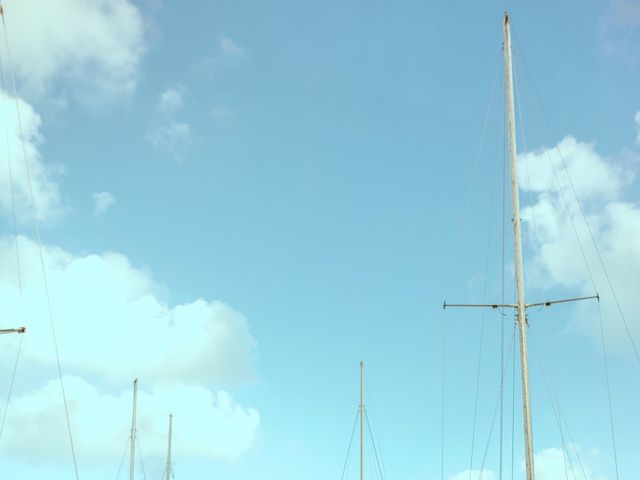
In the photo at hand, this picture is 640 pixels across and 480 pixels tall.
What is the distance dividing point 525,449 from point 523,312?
6154 millimetres

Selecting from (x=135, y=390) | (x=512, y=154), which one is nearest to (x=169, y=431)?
(x=135, y=390)

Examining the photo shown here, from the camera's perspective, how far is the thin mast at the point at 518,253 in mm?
35453

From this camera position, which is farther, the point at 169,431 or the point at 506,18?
the point at 169,431

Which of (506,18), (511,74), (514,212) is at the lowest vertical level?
(514,212)

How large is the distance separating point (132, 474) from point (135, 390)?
9160 millimetres

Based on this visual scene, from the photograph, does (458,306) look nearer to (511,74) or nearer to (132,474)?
(511,74)

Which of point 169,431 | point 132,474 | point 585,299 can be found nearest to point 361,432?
point 132,474

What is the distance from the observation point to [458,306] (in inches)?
1663

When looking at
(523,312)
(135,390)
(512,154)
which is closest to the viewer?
(523,312)

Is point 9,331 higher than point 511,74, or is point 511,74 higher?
point 511,74

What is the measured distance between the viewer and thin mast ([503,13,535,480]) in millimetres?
35453

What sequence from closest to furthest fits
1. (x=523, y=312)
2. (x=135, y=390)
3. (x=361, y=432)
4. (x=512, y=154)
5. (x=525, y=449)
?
(x=525, y=449) < (x=523, y=312) < (x=512, y=154) < (x=361, y=432) < (x=135, y=390)

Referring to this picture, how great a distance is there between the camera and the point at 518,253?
39.2m

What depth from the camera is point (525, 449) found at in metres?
35.5
